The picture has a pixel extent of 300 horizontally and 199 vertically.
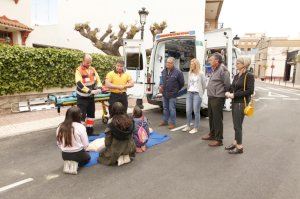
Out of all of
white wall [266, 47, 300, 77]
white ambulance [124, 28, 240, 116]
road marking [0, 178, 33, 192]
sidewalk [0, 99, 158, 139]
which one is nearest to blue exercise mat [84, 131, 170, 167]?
road marking [0, 178, 33, 192]

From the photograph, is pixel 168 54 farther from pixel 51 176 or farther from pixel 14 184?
pixel 14 184

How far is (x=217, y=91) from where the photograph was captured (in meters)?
6.41

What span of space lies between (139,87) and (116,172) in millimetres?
5795

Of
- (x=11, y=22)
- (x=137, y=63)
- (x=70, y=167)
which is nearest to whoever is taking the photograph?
(x=70, y=167)

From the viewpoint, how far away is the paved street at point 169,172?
13.8 feet

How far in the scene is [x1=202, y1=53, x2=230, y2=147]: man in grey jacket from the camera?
6.35m

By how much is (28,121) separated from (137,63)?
14.0 feet

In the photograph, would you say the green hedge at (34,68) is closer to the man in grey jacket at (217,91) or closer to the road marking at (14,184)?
the road marking at (14,184)

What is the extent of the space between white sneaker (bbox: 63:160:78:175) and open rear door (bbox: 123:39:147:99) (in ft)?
19.0

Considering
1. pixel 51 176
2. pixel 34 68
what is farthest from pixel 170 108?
pixel 34 68

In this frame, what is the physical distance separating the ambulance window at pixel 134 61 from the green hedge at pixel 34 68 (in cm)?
253

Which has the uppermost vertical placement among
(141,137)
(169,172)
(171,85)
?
(171,85)

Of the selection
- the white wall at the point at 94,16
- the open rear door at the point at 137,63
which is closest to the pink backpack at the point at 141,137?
the open rear door at the point at 137,63

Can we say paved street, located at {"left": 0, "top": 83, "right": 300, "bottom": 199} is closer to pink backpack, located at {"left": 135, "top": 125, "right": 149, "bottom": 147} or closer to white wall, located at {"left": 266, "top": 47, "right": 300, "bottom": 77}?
pink backpack, located at {"left": 135, "top": 125, "right": 149, "bottom": 147}
